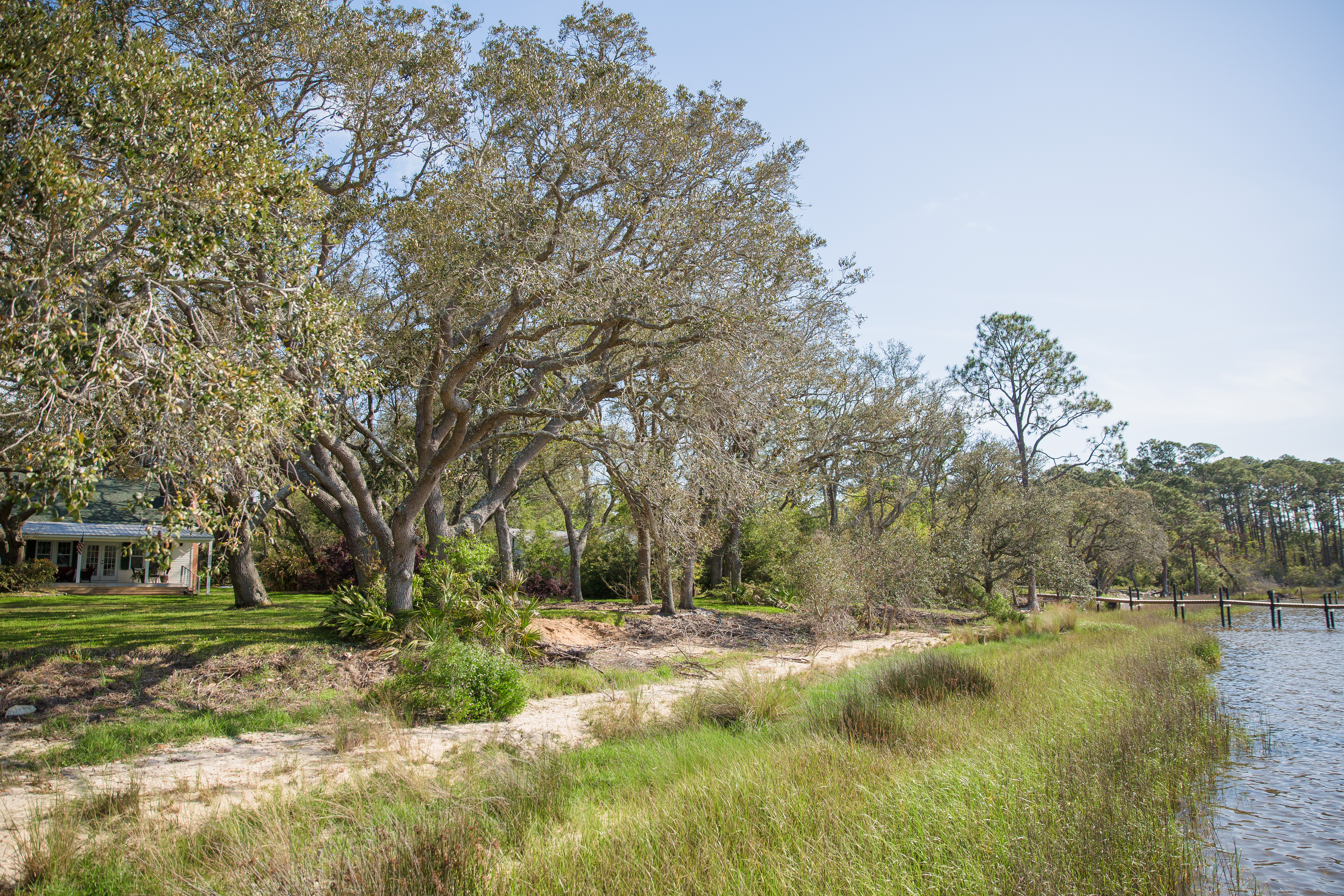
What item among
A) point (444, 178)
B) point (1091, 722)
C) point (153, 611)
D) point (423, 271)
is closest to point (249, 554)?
point (153, 611)

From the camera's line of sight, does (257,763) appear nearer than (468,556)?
Yes

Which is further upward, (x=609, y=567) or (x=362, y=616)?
(x=362, y=616)

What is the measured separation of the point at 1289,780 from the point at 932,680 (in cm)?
429

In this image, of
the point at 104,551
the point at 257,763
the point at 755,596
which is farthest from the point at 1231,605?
the point at 104,551

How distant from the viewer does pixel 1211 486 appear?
6856 centimetres

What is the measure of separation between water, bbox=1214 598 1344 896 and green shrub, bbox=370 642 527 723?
8.39 m

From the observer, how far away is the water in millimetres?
6539

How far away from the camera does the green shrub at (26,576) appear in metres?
23.8

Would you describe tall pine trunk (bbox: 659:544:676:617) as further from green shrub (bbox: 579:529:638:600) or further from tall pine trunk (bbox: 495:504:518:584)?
green shrub (bbox: 579:529:638:600)

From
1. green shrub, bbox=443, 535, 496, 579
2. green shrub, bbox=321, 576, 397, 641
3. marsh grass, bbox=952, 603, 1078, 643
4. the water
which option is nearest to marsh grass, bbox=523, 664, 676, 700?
green shrub, bbox=443, 535, 496, 579

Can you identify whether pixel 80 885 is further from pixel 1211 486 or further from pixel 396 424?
pixel 1211 486

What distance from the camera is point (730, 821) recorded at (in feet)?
18.8

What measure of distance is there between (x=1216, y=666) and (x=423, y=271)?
20.7 metres

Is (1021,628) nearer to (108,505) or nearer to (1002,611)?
(1002,611)
